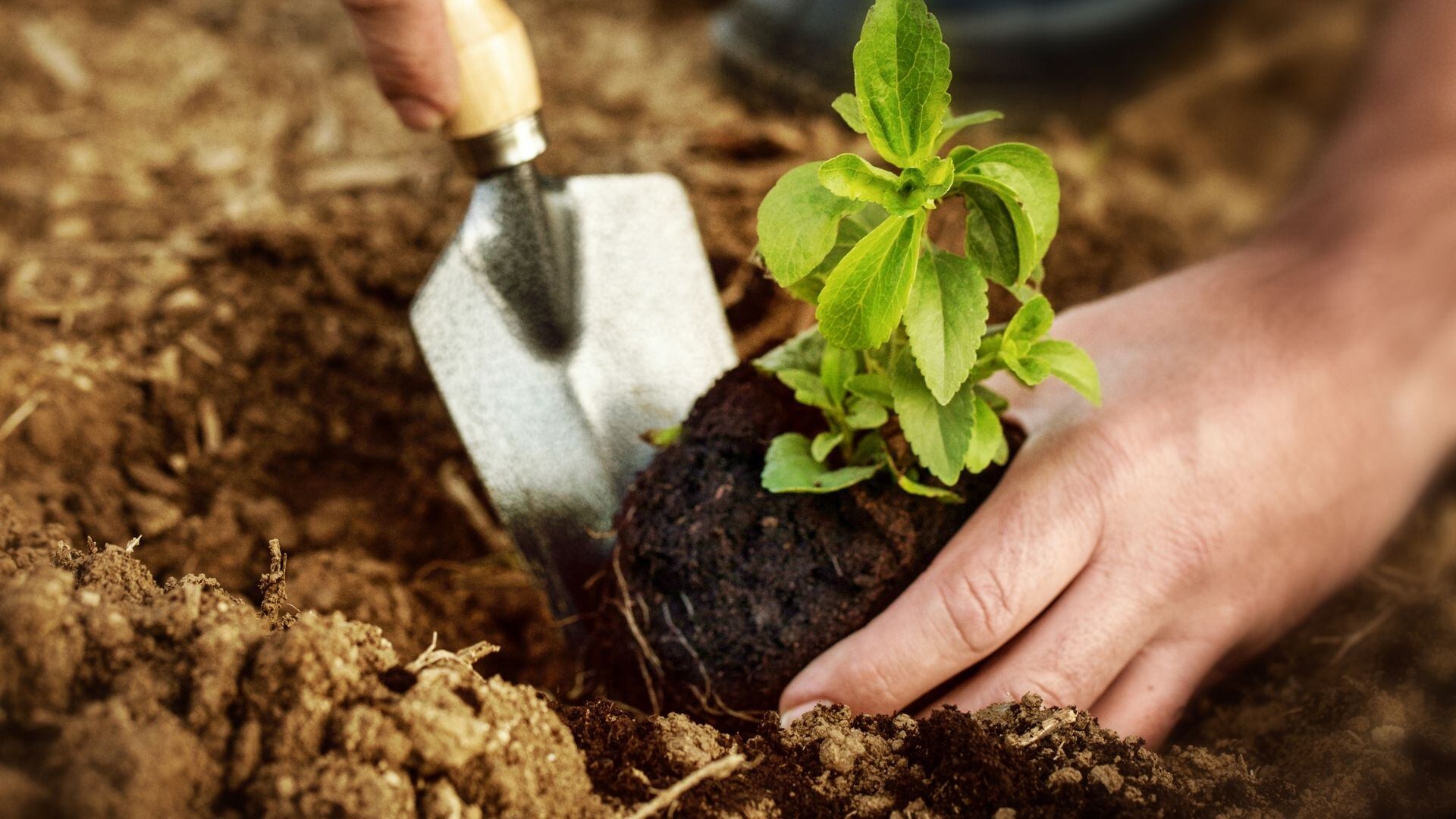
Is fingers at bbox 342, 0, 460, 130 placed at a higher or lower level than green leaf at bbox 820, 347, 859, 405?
higher

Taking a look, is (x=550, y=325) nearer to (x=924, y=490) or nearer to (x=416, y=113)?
(x=416, y=113)

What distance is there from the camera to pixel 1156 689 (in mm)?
1528

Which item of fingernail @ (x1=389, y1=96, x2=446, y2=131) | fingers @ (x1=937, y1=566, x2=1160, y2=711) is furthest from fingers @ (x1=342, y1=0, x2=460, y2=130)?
fingers @ (x1=937, y1=566, x2=1160, y2=711)

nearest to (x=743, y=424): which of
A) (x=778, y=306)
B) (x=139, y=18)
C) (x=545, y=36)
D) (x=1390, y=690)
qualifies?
(x=778, y=306)

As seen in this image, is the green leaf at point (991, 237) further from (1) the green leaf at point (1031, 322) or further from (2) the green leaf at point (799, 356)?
(2) the green leaf at point (799, 356)

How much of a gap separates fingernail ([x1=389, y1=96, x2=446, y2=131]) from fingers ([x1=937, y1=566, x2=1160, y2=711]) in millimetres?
1303

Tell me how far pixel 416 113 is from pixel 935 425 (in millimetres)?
1059

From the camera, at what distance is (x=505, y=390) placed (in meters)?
1.89

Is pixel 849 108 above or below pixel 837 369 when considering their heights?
above

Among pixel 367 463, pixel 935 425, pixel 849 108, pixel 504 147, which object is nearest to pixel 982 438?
pixel 935 425

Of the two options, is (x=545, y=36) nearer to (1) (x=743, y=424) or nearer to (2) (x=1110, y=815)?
(1) (x=743, y=424)

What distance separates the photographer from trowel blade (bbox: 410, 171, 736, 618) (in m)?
1.81

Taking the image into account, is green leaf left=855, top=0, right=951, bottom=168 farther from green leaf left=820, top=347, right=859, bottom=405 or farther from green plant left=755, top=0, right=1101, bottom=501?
green leaf left=820, top=347, right=859, bottom=405

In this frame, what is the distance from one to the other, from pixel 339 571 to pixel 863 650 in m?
1.00
